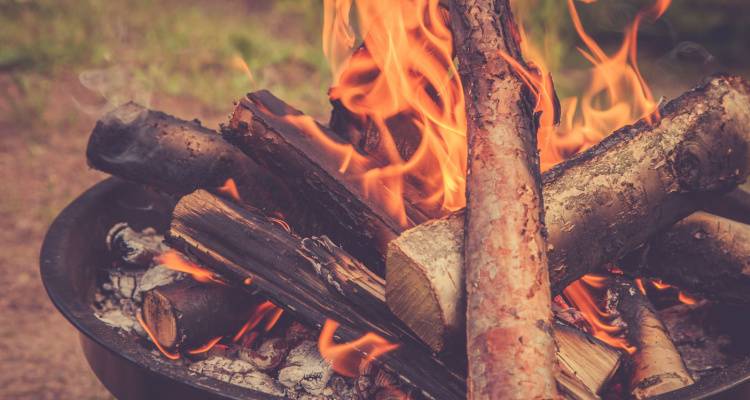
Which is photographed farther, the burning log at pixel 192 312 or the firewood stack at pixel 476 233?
the burning log at pixel 192 312

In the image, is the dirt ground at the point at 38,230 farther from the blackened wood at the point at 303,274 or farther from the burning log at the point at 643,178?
the burning log at the point at 643,178

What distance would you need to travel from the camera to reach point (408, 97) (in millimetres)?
2195

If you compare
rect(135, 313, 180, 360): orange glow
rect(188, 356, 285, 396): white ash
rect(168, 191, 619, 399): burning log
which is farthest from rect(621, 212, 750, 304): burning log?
rect(135, 313, 180, 360): orange glow

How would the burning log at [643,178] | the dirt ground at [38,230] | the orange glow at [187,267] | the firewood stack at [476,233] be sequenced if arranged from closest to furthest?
the firewood stack at [476,233]
the burning log at [643,178]
the orange glow at [187,267]
the dirt ground at [38,230]

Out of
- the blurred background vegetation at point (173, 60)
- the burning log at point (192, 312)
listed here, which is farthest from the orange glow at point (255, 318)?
the blurred background vegetation at point (173, 60)

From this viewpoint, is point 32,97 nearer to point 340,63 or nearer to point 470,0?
point 340,63

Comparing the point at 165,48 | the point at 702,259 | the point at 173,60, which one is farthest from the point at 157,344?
the point at 165,48

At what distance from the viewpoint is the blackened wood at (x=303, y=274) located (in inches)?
69.2

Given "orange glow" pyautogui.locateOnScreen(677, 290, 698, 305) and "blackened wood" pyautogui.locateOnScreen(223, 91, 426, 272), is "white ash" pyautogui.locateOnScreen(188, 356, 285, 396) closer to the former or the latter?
"blackened wood" pyautogui.locateOnScreen(223, 91, 426, 272)

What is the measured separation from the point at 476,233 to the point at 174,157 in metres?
1.08

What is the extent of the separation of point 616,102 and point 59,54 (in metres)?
4.20

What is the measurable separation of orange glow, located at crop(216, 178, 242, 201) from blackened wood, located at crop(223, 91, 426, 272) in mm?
143

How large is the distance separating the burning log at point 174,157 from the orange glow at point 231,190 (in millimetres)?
18

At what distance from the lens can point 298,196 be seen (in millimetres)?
2236
